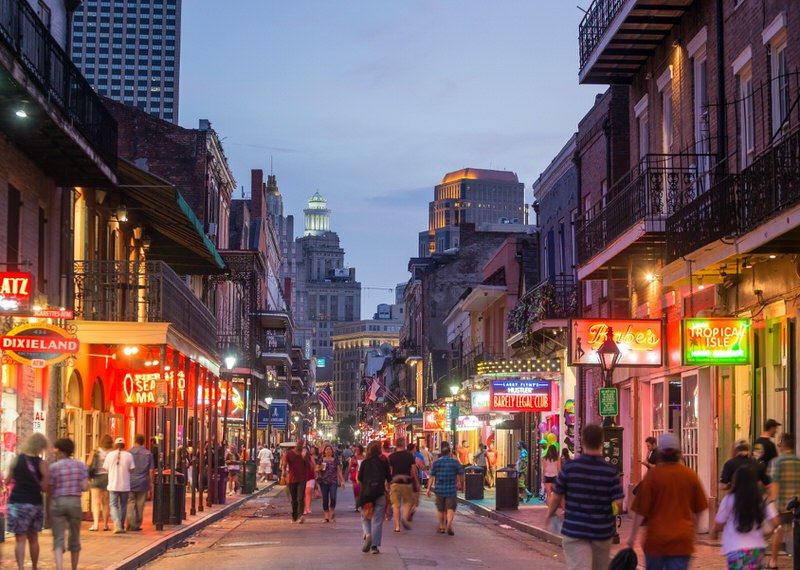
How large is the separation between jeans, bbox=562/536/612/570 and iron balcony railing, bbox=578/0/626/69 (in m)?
14.6

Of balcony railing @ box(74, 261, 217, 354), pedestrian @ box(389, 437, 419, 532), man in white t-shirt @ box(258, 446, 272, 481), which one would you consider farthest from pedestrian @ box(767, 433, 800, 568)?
man in white t-shirt @ box(258, 446, 272, 481)

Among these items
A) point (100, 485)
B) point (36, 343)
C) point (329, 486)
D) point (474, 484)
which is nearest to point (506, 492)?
point (329, 486)

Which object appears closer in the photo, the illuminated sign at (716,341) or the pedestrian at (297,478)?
the illuminated sign at (716,341)

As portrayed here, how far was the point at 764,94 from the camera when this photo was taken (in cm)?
1931

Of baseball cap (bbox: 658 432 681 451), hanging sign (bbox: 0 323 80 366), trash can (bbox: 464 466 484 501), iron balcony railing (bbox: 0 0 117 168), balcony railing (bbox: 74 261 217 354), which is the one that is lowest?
trash can (bbox: 464 466 484 501)

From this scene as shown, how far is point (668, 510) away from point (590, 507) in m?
0.72

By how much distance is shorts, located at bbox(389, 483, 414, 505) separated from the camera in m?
24.5

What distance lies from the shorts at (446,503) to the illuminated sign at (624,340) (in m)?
3.30

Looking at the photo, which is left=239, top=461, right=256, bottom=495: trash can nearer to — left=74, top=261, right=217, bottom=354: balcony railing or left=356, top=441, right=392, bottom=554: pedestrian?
left=74, top=261, right=217, bottom=354: balcony railing

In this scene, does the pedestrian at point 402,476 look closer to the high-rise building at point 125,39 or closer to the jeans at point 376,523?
the jeans at point 376,523

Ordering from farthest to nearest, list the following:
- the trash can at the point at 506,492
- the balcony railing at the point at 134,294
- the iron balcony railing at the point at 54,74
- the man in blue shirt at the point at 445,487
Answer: the trash can at the point at 506,492 < the man in blue shirt at the point at 445,487 < the balcony railing at the point at 134,294 < the iron balcony railing at the point at 54,74

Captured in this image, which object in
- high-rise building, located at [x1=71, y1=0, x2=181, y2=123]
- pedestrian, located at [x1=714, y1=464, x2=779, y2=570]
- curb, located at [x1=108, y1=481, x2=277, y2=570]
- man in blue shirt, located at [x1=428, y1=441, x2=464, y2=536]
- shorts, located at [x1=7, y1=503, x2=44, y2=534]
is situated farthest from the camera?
high-rise building, located at [x1=71, y1=0, x2=181, y2=123]

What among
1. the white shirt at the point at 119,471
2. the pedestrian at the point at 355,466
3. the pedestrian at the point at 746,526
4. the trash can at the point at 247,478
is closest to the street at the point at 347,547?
the pedestrian at the point at 355,466

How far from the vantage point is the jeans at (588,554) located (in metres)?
11.5
